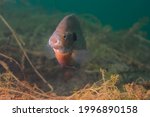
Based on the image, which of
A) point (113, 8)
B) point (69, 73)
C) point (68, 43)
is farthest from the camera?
point (113, 8)

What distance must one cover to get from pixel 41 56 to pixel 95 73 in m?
0.99

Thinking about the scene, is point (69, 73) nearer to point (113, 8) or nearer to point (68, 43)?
point (68, 43)

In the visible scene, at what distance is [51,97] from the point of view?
13.6 ft

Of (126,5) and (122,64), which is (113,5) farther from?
(122,64)

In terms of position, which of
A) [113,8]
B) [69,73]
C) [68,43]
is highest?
[68,43]

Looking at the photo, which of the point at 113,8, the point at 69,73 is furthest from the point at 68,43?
the point at 113,8

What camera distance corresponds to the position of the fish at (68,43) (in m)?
3.58

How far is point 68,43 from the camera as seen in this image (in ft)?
12.0

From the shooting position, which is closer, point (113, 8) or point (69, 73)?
point (69, 73)

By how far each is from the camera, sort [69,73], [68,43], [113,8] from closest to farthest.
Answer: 1. [68,43]
2. [69,73]
3. [113,8]

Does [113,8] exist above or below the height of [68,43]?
below

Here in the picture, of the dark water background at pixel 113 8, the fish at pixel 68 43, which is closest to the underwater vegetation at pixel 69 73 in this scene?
the fish at pixel 68 43

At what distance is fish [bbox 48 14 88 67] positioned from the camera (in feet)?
11.8

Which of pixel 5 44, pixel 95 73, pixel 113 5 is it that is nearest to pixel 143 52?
pixel 95 73
